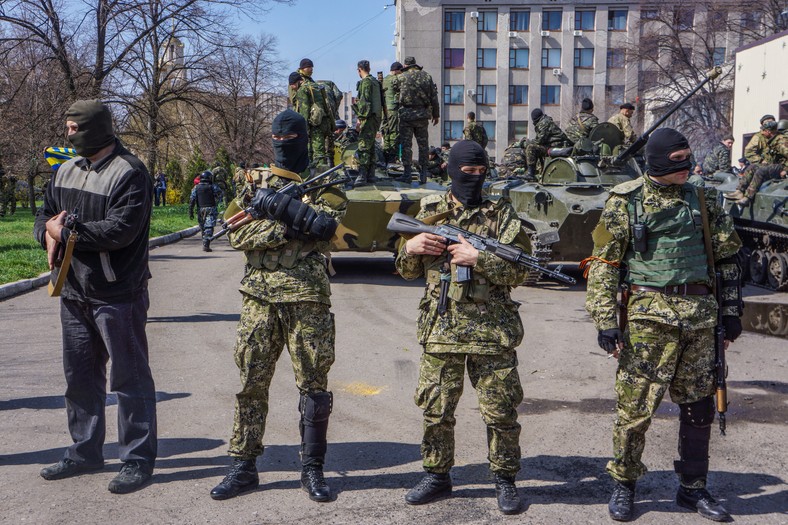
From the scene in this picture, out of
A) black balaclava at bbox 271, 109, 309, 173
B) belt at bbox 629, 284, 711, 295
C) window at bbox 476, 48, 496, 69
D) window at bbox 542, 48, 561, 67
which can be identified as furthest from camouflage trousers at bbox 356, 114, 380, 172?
window at bbox 542, 48, 561, 67

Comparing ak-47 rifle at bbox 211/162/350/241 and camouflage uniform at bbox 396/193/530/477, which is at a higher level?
ak-47 rifle at bbox 211/162/350/241

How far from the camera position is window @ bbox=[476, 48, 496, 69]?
55.2 m

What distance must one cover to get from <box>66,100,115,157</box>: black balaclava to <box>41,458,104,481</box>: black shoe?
1.64 metres

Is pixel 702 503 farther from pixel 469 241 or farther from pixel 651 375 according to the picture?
pixel 469 241

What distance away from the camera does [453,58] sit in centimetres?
5506

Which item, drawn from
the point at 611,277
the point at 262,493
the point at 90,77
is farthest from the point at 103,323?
the point at 90,77

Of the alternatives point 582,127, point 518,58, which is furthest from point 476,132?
point 518,58

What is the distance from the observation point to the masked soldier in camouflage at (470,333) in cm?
432

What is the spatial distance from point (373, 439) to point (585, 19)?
53.7m

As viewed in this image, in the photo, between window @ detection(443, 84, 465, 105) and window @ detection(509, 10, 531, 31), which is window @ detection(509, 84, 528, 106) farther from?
window @ detection(509, 10, 531, 31)

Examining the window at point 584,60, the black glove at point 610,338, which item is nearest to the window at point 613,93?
the window at point 584,60

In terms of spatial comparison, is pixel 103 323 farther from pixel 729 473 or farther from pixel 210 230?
pixel 210 230

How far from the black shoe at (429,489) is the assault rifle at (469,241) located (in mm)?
A: 1015

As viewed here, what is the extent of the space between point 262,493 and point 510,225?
6.06ft
